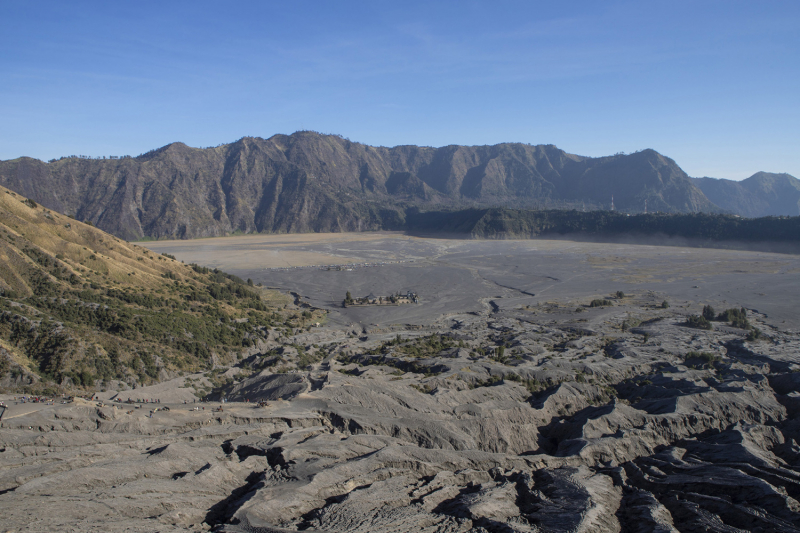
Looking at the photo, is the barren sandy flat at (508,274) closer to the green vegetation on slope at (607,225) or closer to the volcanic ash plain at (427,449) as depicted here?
the green vegetation on slope at (607,225)

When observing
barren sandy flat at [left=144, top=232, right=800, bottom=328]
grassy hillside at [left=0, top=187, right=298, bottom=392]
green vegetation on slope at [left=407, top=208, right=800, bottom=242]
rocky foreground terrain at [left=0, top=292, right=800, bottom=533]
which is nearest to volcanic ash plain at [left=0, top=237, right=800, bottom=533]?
rocky foreground terrain at [left=0, top=292, right=800, bottom=533]

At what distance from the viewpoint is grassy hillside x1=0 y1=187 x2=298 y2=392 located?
1212 inches

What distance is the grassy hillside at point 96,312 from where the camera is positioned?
30.8m

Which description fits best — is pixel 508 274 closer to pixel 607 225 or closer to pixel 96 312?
pixel 96 312

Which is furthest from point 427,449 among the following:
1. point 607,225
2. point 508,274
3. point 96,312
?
point 607,225

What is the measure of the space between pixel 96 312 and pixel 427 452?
2906cm

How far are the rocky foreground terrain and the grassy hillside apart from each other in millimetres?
3995

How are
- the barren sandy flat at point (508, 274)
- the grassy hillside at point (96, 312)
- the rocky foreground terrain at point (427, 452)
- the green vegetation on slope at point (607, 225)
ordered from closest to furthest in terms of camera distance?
the rocky foreground terrain at point (427, 452)
the grassy hillside at point (96, 312)
the barren sandy flat at point (508, 274)
the green vegetation on slope at point (607, 225)

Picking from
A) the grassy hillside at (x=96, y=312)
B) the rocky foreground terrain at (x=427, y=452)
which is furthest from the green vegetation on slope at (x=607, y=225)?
the grassy hillside at (x=96, y=312)

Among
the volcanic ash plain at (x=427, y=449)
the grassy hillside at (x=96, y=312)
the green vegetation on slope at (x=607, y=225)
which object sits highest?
the green vegetation on slope at (x=607, y=225)

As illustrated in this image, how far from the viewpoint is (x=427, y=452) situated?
20797 millimetres

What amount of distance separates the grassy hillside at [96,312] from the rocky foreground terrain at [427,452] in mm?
3995

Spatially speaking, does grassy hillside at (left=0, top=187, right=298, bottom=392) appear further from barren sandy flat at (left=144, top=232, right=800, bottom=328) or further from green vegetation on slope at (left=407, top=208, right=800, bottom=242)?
green vegetation on slope at (left=407, top=208, right=800, bottom=242)

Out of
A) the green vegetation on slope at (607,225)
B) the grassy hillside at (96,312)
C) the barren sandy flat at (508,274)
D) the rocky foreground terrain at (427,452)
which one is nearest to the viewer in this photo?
the rocky foreground terrain at (427,452)
